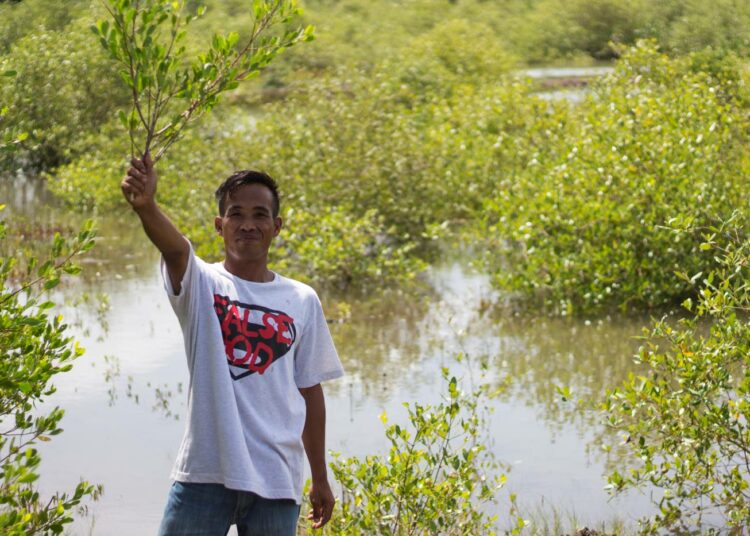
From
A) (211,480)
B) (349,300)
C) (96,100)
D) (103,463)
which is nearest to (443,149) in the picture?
(349,300)

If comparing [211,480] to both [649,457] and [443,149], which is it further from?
[443,149]

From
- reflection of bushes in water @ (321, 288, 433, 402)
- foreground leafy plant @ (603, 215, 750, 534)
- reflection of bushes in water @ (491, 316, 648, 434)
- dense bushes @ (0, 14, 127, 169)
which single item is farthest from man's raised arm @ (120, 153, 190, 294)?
dense bushes @ (0, 14, 127, 169)

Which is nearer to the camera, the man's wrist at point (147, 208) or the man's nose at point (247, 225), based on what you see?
the man's wrist at point (147, 208)

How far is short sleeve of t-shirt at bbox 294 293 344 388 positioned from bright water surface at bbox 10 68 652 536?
3125 millimetres

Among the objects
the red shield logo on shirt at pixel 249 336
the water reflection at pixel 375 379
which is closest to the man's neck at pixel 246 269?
the red shield logo on shirt at pixel 249 336

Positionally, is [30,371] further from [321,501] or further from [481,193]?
[481,193]

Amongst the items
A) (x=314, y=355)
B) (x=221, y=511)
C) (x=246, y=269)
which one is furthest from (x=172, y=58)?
(x=221, y=511)

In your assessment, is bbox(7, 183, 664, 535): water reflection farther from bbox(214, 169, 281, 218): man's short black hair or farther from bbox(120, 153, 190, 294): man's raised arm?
bbox(120, 153, 190, 294): man's raised arm

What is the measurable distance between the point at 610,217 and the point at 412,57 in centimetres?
1701

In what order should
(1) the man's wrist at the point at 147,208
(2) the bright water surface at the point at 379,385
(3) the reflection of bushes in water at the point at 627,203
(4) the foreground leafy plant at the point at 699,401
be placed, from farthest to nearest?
(3) the reflection of bushes in water at the point at 627,203 < (2) the bright water surface at the point at 379,385 < (4) the foreground leafy plant at the point at 699,401 < (1) the man's wrist at the point at 147,208

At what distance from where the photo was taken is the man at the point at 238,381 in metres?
3.58

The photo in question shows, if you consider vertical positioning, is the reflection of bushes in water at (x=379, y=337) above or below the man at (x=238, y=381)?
below

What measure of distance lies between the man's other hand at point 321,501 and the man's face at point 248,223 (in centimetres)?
71

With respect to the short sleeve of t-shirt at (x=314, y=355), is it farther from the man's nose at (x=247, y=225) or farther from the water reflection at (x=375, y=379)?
the water reflection at (x=375, y=379)
